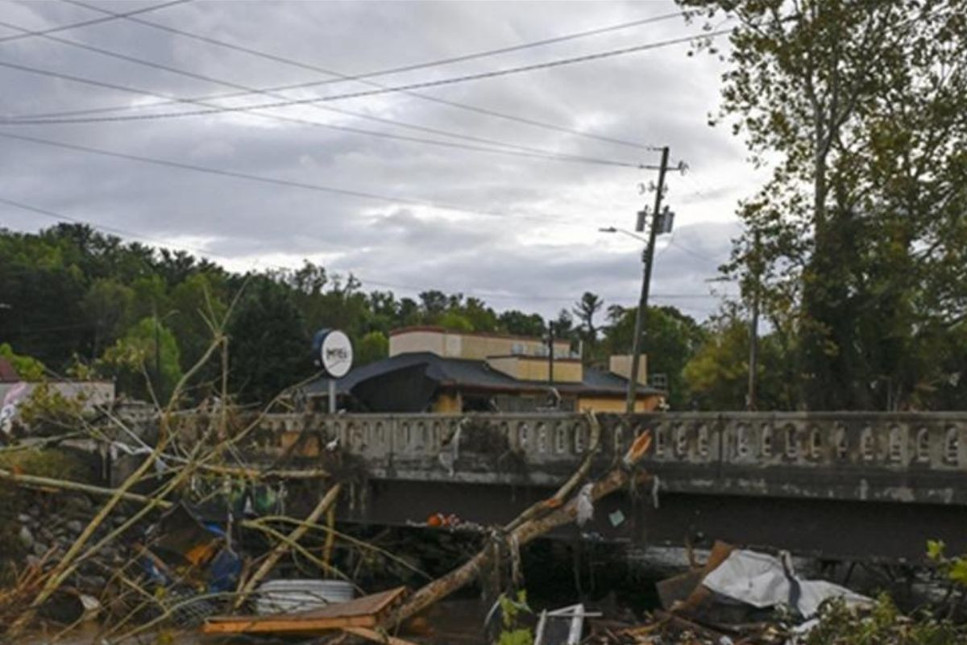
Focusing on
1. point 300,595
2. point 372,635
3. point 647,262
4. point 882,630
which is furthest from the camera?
point 647,262

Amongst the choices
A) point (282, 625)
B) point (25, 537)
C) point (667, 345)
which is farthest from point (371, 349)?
point (282, 625)

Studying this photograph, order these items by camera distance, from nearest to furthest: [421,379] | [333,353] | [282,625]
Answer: [282,625]
[333,353]
[421,379]

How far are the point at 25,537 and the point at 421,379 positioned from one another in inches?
730

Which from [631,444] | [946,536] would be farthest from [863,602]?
[631,444]

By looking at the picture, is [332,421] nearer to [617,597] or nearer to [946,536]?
[617,597]

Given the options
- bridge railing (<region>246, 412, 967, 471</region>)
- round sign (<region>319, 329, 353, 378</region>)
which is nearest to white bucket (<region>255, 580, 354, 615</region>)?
bridge railing (<region>246, 412, 967, 471</region>)

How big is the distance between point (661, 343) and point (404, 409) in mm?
35431

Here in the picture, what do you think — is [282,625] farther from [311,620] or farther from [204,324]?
[204,324]

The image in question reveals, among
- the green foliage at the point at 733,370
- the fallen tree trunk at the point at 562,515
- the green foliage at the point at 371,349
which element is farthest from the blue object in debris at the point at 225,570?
the green foliage at the point at 371,349

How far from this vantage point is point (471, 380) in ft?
131

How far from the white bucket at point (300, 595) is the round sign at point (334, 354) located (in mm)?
4542

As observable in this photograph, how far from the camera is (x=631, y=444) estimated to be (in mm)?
17922

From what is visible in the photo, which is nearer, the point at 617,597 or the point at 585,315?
the point at 617,597

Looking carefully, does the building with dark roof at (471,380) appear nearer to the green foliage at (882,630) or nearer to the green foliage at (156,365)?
the green foliage at (156,365)
